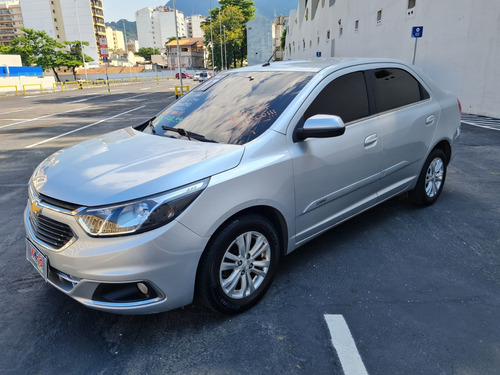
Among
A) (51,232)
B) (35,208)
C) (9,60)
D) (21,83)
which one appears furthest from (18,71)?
(51,232)

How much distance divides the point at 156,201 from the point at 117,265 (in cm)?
42

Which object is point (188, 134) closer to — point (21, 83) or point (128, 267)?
point (128, 267)

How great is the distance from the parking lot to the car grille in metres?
0.64

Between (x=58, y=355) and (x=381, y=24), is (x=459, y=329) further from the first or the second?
(x=381, y=24)

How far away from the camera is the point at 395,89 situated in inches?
153

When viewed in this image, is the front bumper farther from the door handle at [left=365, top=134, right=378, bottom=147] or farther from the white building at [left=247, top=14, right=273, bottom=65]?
the white building at [left=247, top=14, right=273, bottom=65]

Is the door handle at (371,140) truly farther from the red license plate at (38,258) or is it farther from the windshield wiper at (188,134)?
the red license plate at (38,258)

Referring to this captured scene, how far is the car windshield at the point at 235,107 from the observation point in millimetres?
2922

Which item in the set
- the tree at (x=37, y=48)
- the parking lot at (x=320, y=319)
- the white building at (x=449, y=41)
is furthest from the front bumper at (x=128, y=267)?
the tree at (x=37, y=48)

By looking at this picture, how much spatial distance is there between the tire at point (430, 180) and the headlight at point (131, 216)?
3195 millimetres

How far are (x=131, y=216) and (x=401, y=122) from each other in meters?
2.86

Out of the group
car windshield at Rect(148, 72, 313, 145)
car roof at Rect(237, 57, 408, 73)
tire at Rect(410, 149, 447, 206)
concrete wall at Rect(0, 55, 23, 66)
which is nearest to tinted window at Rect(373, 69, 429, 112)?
car roof at Rect(237, 57, 408, 73)

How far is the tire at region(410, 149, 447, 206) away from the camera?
434 centimetres

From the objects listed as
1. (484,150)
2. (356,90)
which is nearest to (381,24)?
(484,150)
